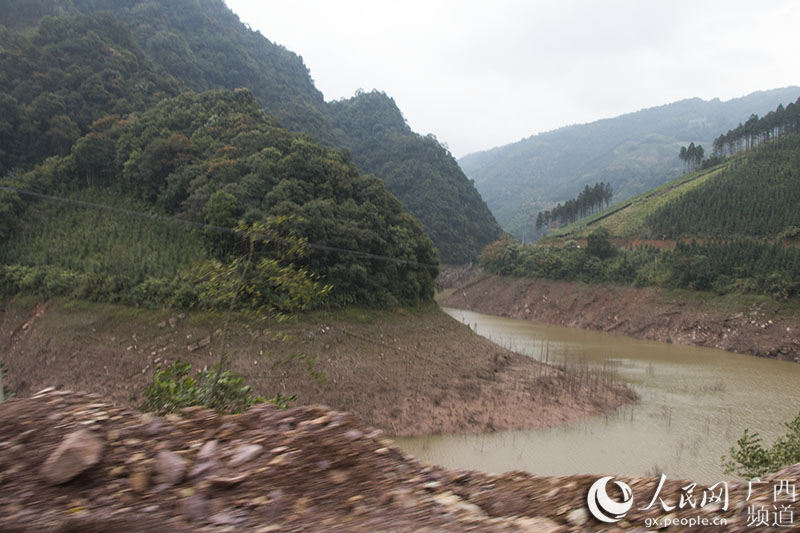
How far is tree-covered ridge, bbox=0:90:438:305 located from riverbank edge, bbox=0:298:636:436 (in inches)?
68.8

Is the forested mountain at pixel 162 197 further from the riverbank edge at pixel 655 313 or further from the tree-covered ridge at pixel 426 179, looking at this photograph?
the tree-covered ridge at pixel 426 179

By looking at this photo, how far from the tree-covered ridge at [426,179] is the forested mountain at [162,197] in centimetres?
4056

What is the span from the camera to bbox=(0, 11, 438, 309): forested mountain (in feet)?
75.3

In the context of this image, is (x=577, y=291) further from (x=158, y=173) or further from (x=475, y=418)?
(x=158, y=173)

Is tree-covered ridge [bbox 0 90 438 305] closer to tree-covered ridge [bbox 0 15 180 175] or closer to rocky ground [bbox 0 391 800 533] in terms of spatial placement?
tree-covered ridge [bbox 0 15 180 175]

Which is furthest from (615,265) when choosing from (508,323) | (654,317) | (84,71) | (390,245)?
(84,71)

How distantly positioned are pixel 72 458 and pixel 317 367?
1622 centimetres

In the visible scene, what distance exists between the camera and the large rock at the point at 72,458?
3230 mm

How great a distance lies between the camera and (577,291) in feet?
157

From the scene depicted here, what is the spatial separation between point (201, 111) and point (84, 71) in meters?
13.2

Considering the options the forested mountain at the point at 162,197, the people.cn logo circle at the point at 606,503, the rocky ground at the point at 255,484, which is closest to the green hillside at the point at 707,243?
the forested mountain at the point at 162,197

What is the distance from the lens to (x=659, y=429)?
17344 mm

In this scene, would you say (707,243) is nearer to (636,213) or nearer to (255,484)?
(636,213)

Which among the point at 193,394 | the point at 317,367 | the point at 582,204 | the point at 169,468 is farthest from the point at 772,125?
the point at 169,468
